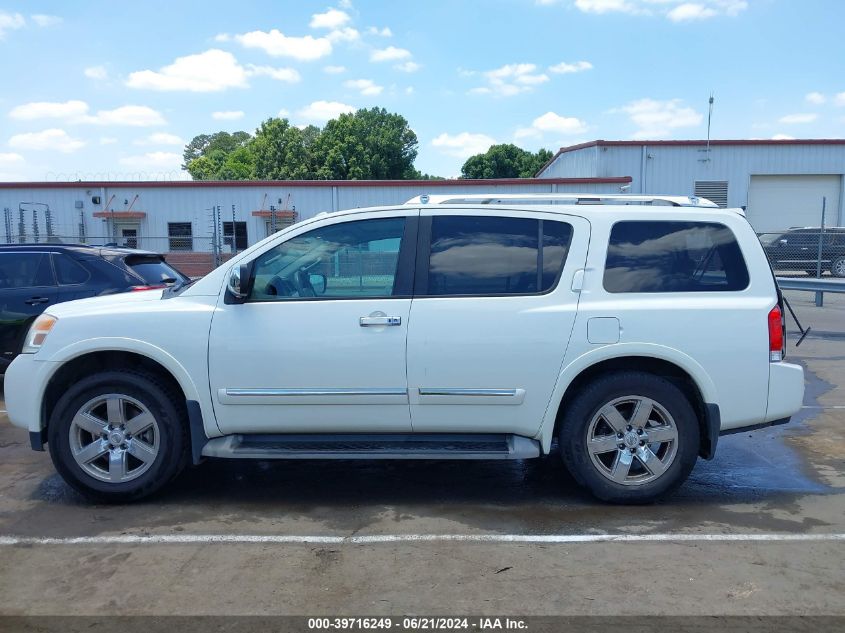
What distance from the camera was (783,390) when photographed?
14.8 ft

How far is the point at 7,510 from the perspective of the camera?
4.66 metres

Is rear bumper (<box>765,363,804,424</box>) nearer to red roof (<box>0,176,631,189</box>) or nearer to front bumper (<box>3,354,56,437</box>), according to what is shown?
front bumper (<box>3,354,56,437</box>)

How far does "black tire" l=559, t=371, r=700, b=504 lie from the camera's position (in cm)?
449

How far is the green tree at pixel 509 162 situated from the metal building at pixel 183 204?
4038 cm

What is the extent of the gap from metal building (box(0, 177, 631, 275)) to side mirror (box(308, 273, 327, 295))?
2214cm

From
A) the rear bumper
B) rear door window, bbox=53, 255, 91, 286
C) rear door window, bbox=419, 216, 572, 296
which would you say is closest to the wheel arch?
rear door window, bbox=419, 216, 572, 296

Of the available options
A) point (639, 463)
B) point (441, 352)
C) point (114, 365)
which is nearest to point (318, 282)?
point (441, 352)

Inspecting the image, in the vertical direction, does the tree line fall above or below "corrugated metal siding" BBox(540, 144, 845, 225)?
above

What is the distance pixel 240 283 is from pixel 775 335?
336cm

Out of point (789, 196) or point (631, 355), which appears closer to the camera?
point (631, 355)

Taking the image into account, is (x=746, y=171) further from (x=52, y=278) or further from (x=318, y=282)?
(x=318, y=282)

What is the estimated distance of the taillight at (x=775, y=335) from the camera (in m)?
4.45

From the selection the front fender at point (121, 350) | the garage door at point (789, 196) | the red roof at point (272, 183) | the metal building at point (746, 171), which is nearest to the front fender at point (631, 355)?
the front fender at point (121, 350)

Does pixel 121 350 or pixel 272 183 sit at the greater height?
pixel 272 183
